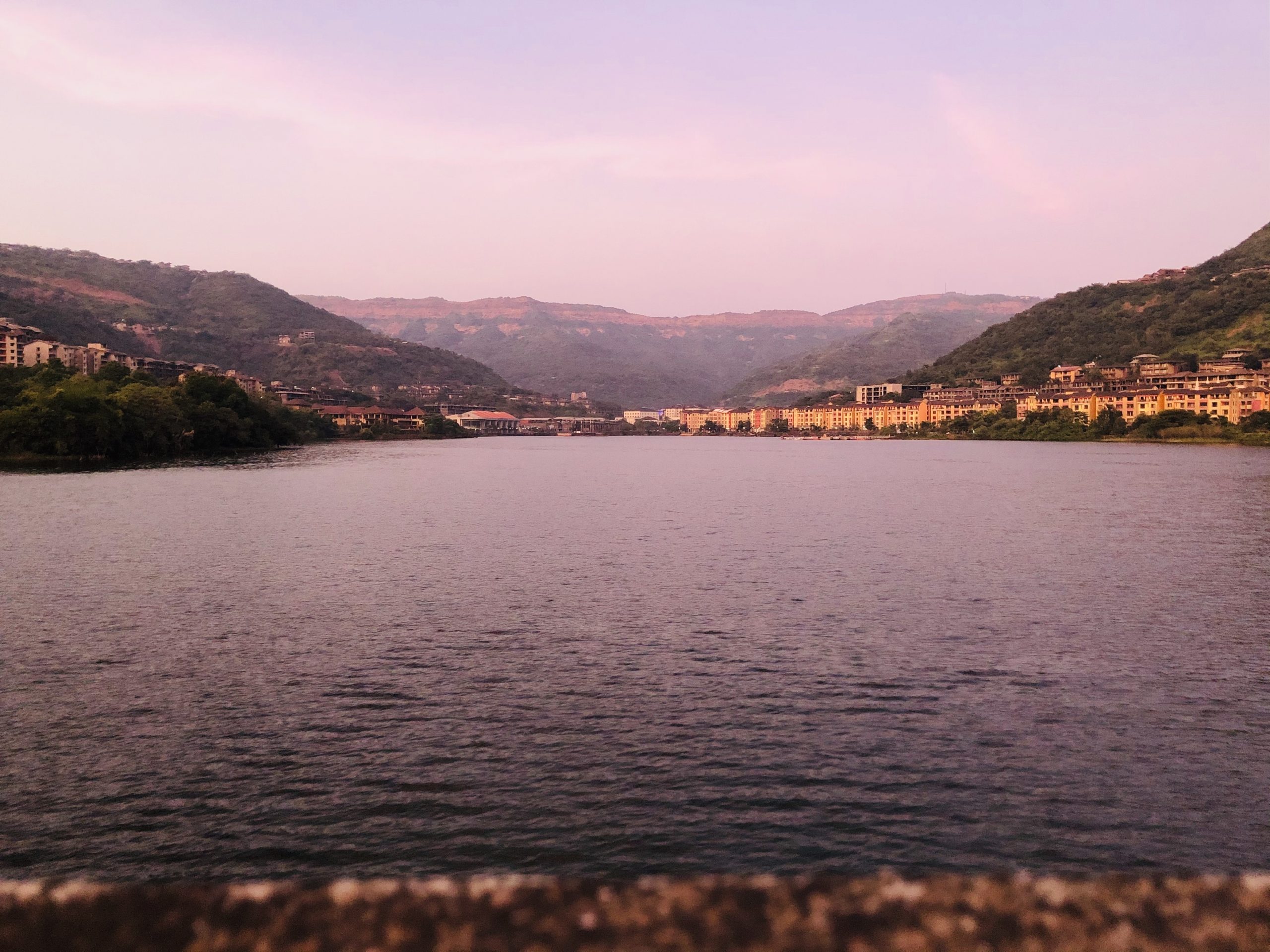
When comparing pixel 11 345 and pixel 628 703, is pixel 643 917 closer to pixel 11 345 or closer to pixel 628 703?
pixel 628 703

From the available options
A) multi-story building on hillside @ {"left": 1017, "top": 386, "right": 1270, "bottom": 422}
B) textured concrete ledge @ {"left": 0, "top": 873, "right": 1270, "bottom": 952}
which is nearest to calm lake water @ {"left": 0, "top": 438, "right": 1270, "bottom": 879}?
textured concrete ledge @ {"left": 0, "top": 873, "right": 1270, "bottom": 952}

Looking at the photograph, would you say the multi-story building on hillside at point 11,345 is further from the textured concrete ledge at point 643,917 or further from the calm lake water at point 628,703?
the textured concrete ledge at point 643,917

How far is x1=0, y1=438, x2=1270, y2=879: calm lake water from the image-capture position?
1072cm

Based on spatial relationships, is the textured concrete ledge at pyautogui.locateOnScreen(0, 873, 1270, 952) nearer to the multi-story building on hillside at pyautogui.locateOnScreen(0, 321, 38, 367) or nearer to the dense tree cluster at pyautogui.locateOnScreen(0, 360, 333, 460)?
the dense tree cluster at pyautogui.locateOnScreen(0, 360, 333, 460)

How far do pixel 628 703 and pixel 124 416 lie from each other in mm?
95923

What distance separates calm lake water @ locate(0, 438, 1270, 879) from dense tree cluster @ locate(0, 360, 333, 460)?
59.1 meters

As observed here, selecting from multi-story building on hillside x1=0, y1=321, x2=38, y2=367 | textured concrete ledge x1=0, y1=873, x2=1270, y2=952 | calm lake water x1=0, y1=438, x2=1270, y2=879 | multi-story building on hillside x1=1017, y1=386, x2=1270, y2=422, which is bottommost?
calm lake water x1=0, y1=438, x2=1270, y2=879

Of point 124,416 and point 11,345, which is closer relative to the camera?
point 124,416

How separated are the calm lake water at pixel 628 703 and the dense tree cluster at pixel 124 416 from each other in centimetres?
5906

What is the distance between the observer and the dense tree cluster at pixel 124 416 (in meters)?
88.1

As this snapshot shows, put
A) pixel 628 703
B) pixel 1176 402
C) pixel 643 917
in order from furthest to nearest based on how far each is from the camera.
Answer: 1. pixel 1176 402
2. pixel 628 703
3. pixel 643 917

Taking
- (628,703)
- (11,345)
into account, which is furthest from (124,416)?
(11,345)

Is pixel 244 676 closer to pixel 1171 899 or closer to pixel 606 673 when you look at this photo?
pixel 606 673

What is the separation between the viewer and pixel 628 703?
1622 centimetres
